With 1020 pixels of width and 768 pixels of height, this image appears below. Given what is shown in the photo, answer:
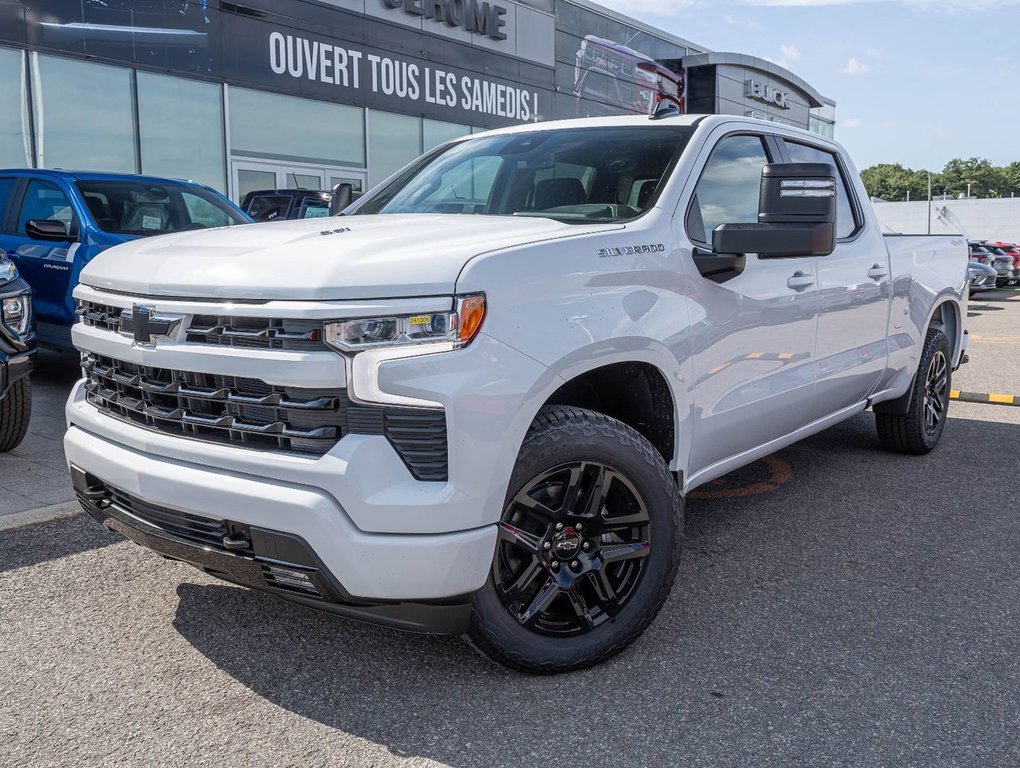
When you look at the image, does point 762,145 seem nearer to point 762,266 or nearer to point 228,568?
point 762,266

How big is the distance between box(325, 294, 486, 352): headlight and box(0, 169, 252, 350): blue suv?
537cm

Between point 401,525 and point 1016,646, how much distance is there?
7.20 ft

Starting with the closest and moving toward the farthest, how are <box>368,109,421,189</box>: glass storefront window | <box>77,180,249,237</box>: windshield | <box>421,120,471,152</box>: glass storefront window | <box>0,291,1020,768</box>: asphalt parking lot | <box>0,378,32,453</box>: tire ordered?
<box>0,291,1020,768</box>: asphalt parking lot < <box>0,378,32,453</box>: tire < <box>77,180,249,237</box>: windshield < <box>368,109,421,189</box>: glass storefront window < <box>421,120,471,152</box>: glass storefront window

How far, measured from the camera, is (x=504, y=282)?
2596mm

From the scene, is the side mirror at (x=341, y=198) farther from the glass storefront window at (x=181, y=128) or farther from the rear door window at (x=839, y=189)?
the glass storefront window at (x=181, y=128)

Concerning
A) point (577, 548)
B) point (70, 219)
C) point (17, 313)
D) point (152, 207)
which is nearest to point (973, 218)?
point (152, 207)

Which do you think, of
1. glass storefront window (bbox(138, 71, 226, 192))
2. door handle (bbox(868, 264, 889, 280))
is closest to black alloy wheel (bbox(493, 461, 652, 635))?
door handle (bbox(868, 264, 889, 280))

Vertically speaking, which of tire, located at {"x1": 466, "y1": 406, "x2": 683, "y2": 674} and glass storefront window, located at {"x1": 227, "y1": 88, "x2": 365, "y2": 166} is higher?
glass storefront window, located at {"x1": 227, "y1": 88, "x2": 365, "y2": 166}

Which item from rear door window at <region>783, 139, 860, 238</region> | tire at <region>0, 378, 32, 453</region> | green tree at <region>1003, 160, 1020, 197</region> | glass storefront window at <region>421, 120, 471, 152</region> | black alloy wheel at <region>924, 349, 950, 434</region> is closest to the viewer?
rear door window at <region>783, 139, 860, 238</region>

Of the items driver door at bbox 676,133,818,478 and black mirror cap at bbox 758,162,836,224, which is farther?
driver door at bbox 676,133,818,478

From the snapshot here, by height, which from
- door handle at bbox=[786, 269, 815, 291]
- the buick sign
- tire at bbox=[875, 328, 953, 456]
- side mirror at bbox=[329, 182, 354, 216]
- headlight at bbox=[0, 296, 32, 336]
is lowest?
tire at bbox=[875, 328, 953, 456]

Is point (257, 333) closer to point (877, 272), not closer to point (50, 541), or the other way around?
point (50, 541)

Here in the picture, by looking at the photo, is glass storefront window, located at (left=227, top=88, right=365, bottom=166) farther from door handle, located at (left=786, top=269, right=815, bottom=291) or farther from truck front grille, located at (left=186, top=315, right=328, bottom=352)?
truck front grille, located at (left=186, top=315, right=328, bottom=352)

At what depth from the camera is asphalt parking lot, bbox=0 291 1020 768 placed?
254 centimetres
